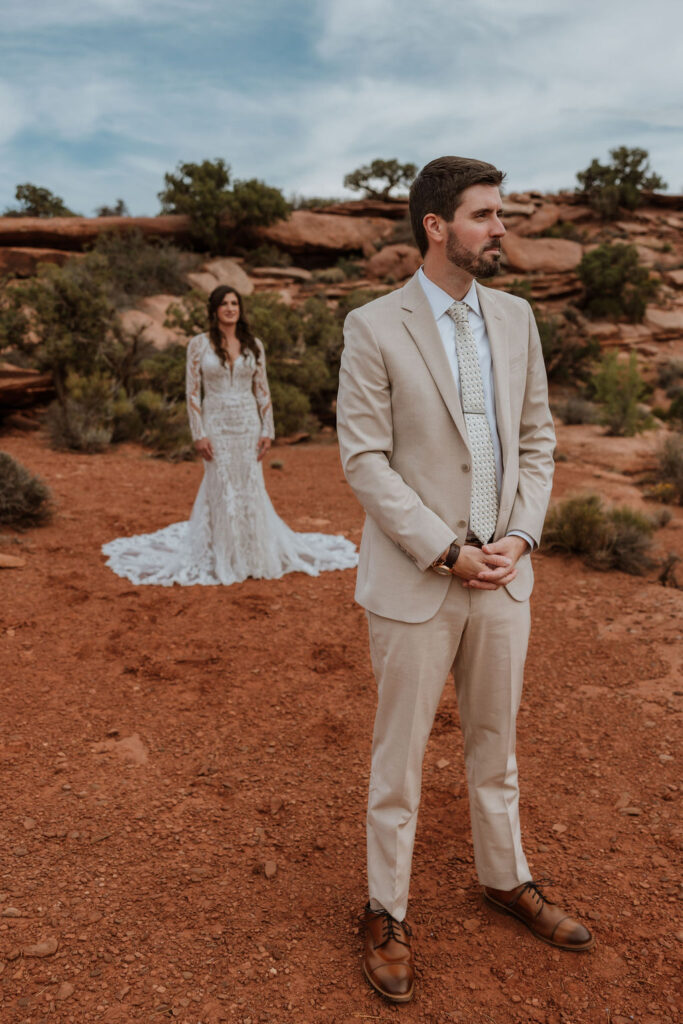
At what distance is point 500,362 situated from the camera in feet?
7.38

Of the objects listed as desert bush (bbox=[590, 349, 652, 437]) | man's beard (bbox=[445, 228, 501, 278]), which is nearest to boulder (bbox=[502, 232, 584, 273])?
desert bush (bbox=[590, 349, 652, 437])

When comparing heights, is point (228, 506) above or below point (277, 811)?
above

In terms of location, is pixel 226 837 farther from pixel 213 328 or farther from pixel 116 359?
pixel 116 359

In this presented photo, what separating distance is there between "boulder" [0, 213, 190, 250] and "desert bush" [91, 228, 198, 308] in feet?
1.78

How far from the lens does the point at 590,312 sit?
2219cm

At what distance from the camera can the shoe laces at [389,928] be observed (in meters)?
2.27

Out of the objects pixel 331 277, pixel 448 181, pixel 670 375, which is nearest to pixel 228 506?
pixel 448 181

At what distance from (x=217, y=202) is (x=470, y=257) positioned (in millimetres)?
22500

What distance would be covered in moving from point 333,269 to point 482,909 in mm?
23027

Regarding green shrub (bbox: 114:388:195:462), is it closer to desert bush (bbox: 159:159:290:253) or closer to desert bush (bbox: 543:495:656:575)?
desert bush (bbox: 543:495:656:575)

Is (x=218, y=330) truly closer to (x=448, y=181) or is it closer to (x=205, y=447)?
(x=205, y=447)

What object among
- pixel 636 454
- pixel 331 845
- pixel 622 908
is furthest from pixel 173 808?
pixel 636 454

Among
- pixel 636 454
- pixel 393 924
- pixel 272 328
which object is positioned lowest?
pixel 636 454

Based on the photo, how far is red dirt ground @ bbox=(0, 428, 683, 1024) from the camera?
2271mm
